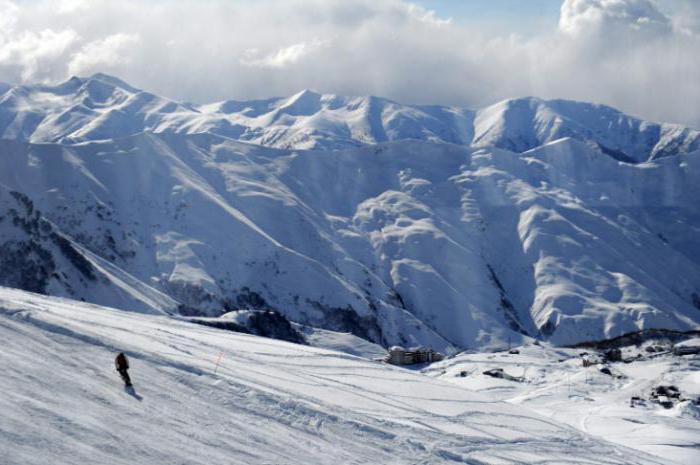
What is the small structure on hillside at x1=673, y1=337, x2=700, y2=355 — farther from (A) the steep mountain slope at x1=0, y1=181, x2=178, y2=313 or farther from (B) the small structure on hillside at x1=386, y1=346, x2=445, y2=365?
(A) the steep mountain slope at x1=0, y1=181, x2=178, y2=313

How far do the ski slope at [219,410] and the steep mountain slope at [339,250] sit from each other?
8526 cm

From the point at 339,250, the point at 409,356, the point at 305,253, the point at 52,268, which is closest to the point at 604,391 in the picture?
the point at 409,356

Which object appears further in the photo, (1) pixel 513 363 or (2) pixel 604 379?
(1) pixel 513 363

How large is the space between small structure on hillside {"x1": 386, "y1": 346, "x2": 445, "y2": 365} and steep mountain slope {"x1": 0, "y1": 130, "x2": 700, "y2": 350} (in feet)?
133

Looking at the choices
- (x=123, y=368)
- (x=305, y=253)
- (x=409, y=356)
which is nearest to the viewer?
(x=123, y=368)

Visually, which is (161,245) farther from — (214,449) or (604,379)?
(214,449)

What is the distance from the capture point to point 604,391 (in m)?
72.6

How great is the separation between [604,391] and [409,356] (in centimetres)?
2413

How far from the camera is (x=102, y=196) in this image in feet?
496

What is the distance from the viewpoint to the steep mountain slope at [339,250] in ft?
456

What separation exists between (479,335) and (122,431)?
126872mm

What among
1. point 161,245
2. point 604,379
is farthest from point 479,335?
point 604,379

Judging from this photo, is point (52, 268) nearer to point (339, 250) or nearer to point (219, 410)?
point (339, 250)

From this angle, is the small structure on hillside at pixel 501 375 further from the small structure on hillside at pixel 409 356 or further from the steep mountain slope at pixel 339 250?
the steep mountain slope at pixel 339 250
